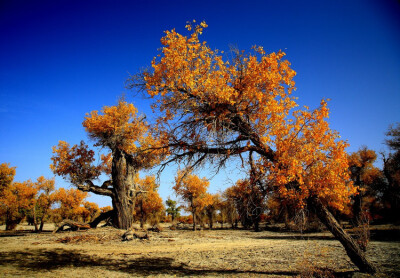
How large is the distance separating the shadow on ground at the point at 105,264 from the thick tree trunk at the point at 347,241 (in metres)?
0.54

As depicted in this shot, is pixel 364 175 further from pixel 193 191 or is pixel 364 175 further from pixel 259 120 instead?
pixel 259 120

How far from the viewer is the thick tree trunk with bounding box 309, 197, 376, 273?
22.9 ft

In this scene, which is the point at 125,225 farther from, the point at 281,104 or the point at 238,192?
the point at 281,104

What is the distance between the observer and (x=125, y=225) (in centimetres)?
1866

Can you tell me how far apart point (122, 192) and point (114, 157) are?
3.25 metres

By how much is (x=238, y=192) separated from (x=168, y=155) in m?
3.27

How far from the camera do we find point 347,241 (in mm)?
7172

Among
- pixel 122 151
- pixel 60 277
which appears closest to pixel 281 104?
pixel 60 277

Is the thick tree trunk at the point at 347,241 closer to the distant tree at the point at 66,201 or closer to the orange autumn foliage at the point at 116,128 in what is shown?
the orange autumn foliage at the point at 116,128

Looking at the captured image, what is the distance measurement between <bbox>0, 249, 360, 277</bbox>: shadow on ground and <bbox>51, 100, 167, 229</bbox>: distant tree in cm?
725

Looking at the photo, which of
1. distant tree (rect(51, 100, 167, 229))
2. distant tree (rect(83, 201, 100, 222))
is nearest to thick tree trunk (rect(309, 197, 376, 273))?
distant tree (rect(51, 100, 167, 229))

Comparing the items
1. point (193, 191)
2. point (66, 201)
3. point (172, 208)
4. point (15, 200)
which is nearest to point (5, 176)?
point (15, 200)

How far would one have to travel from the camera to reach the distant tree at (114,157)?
61.0ft

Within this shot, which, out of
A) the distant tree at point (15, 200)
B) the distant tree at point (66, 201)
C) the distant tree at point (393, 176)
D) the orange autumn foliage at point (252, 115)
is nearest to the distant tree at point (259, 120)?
the orange autumn foliage at point (252, 115)
